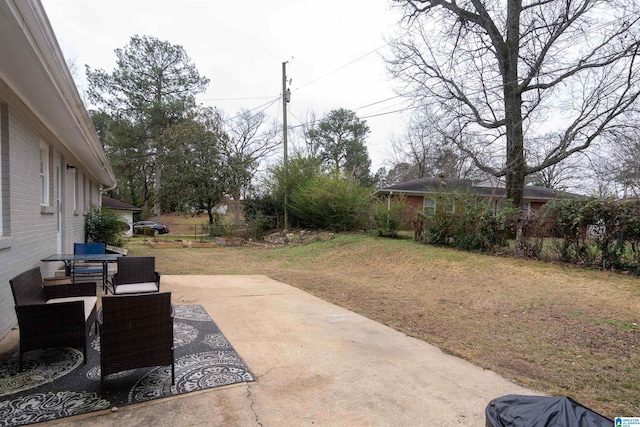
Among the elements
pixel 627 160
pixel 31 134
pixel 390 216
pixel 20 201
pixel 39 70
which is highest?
pixel 627 160

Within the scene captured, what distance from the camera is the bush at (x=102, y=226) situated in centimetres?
1088

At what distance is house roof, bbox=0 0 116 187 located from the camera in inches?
93.7

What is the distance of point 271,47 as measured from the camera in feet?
56.0

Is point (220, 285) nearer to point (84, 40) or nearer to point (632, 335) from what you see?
point (632, 335)

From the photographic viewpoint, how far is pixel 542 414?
58.7 inches

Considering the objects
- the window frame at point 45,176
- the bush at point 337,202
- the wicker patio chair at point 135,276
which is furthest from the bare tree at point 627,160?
the window frame at point 45,176

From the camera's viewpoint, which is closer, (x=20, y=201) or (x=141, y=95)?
(x=20, y=201)

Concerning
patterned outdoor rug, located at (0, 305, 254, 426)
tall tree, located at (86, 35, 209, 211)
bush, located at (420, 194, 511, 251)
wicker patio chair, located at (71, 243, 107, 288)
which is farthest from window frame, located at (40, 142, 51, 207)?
tall tree, located at (86, 35, 209, 211)

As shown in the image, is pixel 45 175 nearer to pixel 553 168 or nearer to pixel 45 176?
pixel 45 176

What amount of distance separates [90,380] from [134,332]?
0.64 meters

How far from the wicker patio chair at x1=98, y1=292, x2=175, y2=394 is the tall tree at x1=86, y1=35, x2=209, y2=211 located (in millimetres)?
26749

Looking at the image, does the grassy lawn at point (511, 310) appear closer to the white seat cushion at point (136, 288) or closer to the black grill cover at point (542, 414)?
the black grill cover at point (542, 414)

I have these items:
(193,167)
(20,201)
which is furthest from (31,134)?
(193,167)

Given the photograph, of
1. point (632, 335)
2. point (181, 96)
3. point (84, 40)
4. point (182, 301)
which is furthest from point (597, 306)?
point (181, 96)
